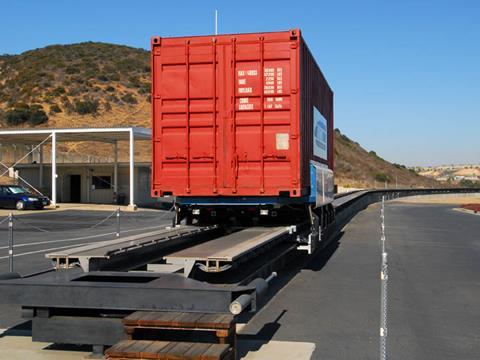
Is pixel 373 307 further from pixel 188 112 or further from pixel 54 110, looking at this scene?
pixel 54 110

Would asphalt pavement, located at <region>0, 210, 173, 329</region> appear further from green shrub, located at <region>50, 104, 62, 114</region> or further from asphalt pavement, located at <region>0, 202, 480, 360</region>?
green shrub, located at <region>50, 104, 62, 114</region>

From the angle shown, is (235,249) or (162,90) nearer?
(235,249)

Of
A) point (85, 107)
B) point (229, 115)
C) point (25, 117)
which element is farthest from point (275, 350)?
point (85, 107)

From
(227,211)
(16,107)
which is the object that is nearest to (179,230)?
(227,211)

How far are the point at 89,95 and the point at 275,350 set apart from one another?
93.1 metres

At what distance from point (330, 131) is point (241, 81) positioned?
29.1 ft

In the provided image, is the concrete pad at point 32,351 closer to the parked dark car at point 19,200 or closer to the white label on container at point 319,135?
the white label on container at point 319,135

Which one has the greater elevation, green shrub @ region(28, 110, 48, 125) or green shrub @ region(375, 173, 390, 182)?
green shrub @ region(28, 110, 48, 125)

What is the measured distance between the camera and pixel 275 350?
711cm

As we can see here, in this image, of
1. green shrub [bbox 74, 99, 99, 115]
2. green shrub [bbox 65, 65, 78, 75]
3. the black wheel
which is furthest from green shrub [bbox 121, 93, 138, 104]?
the black wheel

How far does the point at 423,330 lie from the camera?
8195 mm

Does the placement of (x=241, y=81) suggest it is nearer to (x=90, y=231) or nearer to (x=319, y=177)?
(x=319, y=177)

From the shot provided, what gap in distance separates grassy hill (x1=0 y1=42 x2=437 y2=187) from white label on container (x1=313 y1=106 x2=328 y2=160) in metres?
55.4

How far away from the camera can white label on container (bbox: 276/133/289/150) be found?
11055 mm
